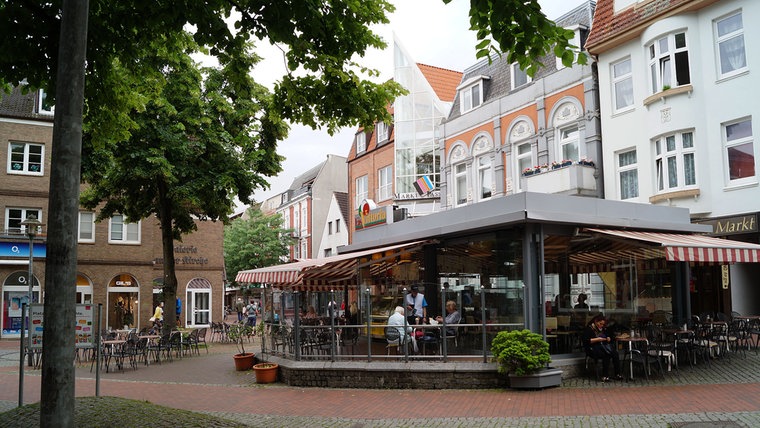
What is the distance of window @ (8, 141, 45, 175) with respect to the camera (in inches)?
1147

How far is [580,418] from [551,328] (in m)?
4.05

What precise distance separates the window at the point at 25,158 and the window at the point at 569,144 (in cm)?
2416

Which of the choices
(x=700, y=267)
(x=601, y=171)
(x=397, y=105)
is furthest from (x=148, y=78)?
(x=397, y=105)

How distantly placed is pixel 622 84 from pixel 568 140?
2.74m

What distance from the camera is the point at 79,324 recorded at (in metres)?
9.05

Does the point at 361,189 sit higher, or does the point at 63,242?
the point at 361,189

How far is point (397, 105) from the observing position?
107 ft

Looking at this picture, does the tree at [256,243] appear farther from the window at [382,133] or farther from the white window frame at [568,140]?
the white window frame at [568,140]

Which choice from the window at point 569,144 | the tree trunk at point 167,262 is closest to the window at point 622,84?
the window at point 569,144

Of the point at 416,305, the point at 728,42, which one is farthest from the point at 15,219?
the point at 728,42

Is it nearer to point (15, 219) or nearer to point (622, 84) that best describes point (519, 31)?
point (622, 84)

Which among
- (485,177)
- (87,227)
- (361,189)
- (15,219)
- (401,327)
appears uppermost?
(361,189)

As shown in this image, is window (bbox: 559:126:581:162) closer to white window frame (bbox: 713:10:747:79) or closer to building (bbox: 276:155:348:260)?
white window frame (bbox: 713:10:747:79)

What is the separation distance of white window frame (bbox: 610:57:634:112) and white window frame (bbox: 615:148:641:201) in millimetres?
1527
